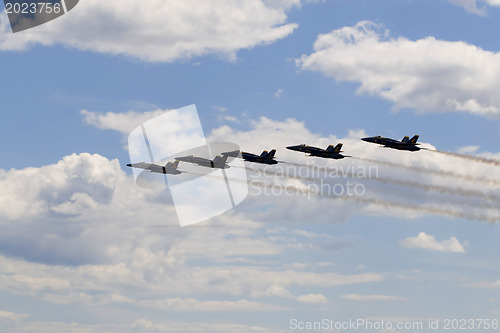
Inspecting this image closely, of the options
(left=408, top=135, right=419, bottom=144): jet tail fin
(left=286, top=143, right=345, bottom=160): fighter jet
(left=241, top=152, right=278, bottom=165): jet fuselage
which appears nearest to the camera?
(left=408, top=135, right=419, bottom=144): jet tail fin

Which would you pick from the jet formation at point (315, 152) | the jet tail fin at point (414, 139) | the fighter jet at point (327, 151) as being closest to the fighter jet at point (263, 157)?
the jet formation at point (315, 152)

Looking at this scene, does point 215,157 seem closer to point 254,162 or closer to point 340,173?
point 254,162

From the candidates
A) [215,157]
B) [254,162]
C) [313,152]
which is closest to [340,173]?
[313,152]

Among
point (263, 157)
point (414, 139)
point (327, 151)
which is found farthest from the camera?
point (263, 157)

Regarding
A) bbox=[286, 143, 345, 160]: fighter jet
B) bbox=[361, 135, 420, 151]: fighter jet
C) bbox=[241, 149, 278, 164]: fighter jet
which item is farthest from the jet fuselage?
bbox=[361, 135, 420, 151]: fighter jet

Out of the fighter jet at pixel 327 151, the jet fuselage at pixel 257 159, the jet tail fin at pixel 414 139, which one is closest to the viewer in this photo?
the jet tail fin at pixel 414 139

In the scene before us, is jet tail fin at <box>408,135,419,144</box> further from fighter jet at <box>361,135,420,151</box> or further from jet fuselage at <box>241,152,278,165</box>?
jet fuselage at <box>241,152,278,165</box>

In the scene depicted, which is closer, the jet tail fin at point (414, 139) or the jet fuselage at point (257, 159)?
the jet tail fin at point (414, 139)

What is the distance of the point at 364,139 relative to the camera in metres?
193

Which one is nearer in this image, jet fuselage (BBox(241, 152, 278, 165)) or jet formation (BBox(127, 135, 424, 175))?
jet formation (BBox(127, 135, 424, 175))

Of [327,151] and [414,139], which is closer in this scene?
[414,139]

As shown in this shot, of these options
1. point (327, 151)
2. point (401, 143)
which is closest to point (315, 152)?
point (327, 151)

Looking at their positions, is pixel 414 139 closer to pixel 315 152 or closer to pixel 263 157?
pixel 315 152

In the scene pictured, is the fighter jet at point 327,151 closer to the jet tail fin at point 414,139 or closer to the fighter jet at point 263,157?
the fighter jet at point 263,157
